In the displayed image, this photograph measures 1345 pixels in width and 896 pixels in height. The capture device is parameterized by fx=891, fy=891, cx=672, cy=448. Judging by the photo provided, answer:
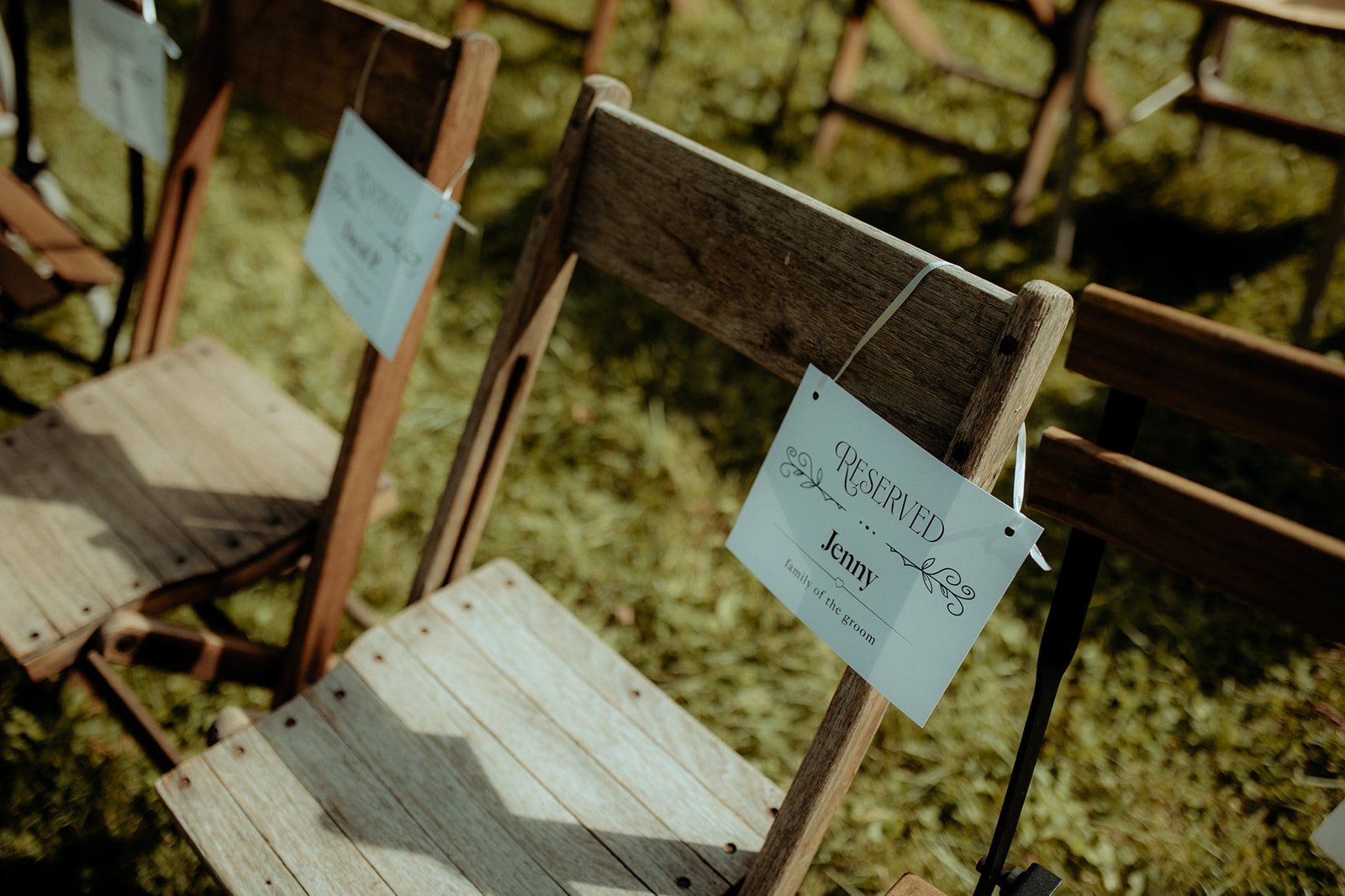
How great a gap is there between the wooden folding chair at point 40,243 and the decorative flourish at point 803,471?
1.45 m

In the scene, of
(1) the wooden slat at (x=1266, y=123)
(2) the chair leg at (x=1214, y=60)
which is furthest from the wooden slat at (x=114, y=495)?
(2) the chair leg at (x=1214, y=60)

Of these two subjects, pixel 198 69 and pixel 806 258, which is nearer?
pixel 806 258

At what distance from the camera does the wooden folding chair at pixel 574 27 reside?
346 cm

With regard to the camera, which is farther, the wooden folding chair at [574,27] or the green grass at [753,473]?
the wooden folding chair at [574,27]

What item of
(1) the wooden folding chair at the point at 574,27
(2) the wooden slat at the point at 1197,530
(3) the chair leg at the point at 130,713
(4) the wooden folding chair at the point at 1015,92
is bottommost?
(3) the chair leg at the point at 130,713

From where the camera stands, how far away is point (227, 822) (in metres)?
1.08

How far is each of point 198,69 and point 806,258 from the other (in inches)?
51.8

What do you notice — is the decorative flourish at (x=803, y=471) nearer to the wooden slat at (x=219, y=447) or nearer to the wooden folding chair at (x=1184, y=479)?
the wooden folding chair at (x=1184, y=479)

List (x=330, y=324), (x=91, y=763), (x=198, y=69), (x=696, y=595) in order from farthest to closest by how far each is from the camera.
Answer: (x=330, y=324) → (x=696, y=595) → (x=91, y=763) → (x=198, y=69)

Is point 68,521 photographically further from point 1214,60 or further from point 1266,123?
point 1214,60

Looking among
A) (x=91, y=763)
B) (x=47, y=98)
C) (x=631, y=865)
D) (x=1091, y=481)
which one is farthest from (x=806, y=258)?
(x=47, y=98)

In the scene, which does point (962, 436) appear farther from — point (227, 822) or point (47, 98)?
point (47, 98)

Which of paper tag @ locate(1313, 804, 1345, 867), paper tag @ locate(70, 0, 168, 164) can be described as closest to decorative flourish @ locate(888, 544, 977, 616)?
paper tag @ locate(1313, 804, 1345, 867)

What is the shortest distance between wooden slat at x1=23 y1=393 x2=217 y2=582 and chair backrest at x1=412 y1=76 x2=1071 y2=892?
16.0 inches
